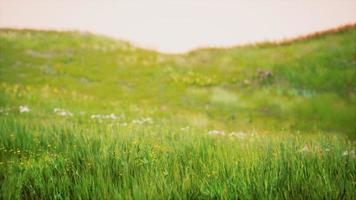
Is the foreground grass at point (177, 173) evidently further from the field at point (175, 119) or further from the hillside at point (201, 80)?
the hillside at point (201, 80)

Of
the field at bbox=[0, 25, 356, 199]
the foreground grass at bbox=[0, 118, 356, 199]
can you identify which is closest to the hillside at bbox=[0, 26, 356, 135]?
the field at bbox=[0, 25, 356, 199]

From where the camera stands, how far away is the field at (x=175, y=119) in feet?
11.8

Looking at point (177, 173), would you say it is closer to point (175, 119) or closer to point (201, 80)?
point (175, 119)

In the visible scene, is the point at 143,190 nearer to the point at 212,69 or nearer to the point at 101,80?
the point at 101,80

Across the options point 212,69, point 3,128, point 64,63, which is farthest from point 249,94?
point 3,128

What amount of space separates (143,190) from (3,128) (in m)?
3.73

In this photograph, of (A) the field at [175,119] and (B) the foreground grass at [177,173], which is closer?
(B) the foreground grass at [177,173]

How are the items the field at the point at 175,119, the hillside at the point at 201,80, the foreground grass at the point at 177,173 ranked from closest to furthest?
the foreground grass at the point at 177,173 → the field at the point at 175,119 → the hillside at the point at 201,80

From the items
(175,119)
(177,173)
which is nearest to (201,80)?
(175,119)

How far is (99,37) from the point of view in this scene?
3222 cm

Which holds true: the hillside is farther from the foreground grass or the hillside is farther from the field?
the foreground grass

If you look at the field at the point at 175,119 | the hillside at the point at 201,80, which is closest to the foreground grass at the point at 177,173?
the field at the point at 175,119

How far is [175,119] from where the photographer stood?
13.3m

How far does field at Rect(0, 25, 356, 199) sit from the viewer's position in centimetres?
360
